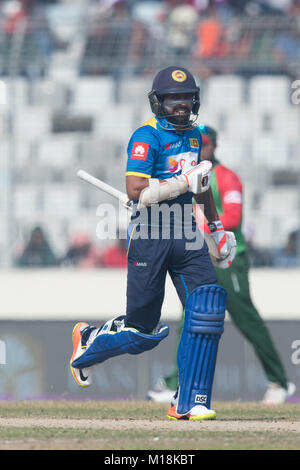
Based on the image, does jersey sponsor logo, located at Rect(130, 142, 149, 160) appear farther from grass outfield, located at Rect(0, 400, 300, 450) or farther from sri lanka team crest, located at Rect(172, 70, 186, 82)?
grass outfield, located at Rect(0, 400, 300, 450)

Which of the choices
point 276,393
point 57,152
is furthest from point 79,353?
point 57,152

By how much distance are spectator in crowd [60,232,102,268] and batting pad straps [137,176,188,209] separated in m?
4.67

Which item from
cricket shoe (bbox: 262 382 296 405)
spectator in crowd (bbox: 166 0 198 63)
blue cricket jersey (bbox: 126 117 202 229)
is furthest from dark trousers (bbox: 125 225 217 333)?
spectator in crowd (bbox: 166 0 198 63)

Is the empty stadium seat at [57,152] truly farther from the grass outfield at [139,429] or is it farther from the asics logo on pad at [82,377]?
the asics logo on pad at [82,377]

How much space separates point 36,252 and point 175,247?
4489 mm

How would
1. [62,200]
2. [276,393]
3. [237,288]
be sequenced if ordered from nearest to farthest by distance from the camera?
1. [237,288]
2. [276,393]
3. [62,200]

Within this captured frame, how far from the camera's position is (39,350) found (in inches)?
402

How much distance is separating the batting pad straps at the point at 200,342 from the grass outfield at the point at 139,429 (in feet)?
0.62

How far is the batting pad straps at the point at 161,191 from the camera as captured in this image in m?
6.16

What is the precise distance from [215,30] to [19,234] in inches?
145

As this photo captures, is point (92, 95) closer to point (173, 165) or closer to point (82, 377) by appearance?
point (82, 377)

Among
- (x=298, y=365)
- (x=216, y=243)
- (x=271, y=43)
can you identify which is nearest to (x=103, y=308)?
(x=298, y=365)

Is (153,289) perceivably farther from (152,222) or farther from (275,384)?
(275,384)

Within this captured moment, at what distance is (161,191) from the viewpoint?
20.2 feet
